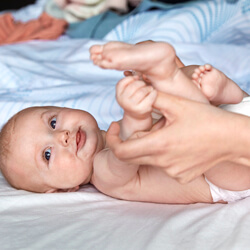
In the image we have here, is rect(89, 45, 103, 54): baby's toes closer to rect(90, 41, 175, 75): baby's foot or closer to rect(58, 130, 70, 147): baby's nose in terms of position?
rect(90, 41, 175, 75): baby's foot

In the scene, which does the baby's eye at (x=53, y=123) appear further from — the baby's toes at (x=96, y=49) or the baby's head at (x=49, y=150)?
the baby's toes at (x=96, y=49)

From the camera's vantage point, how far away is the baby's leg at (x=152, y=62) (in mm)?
711

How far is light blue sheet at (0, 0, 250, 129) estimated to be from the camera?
156cm

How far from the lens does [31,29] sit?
222 cm

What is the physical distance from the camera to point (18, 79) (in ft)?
5.67

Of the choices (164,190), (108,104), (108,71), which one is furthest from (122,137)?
(108,71)

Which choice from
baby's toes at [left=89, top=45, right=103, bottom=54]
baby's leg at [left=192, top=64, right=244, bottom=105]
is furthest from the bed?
baby's toes at [left=89, top=45, right=103, bottom=54]

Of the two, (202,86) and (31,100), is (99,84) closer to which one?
(31,100)

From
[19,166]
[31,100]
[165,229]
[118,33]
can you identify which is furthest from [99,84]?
[165,229]

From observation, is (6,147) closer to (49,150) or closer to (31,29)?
(49,150)

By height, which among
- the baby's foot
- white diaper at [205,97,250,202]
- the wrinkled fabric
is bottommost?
the wrinkled fabric

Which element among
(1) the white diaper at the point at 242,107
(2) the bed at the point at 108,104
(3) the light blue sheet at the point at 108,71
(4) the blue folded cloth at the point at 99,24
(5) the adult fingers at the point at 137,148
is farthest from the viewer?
(4) the blue folded cloth at the point at 99,24

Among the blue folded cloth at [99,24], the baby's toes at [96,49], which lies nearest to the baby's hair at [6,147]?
the baby's toes at [96,49]

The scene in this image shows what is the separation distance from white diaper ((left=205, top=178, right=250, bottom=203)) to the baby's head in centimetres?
31
